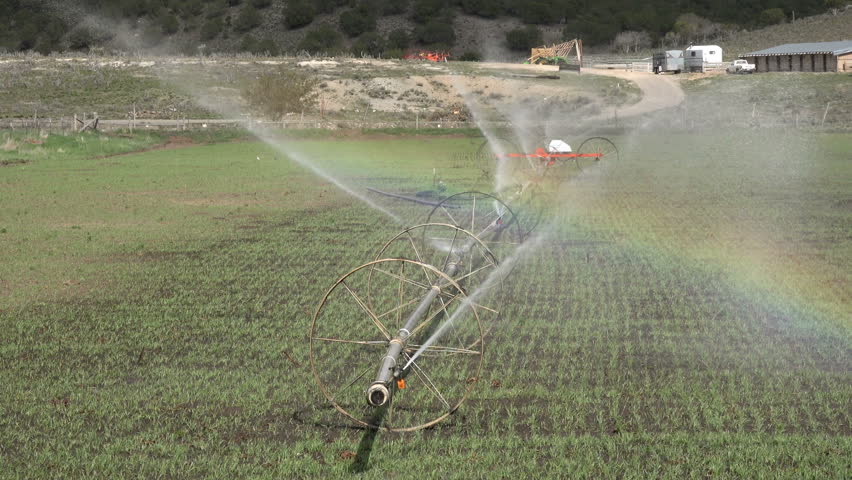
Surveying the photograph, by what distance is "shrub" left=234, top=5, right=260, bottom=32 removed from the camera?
364ft

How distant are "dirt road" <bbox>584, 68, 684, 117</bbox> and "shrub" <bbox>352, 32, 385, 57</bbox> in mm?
36619

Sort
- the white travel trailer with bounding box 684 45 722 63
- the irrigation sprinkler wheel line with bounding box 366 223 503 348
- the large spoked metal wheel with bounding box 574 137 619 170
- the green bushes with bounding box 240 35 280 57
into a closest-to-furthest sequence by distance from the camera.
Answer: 1. the irrigation sprinkler wheel line with bounding box 366 223 503 348
2. the large spoked metal wheel with bounding box 574 137 619 170
3. the white travel trailer with bounding box 684 45 722 63
4. the green bushes with bounding box 240 35 280 57

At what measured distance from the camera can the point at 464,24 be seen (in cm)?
11938

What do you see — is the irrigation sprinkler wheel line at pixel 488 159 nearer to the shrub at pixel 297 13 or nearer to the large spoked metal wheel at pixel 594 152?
the large spoked metal wheel at pixel 594 152

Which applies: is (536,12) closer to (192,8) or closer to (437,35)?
(437,35)

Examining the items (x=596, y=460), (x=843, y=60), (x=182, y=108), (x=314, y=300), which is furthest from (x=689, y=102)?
(x=596, y=460)

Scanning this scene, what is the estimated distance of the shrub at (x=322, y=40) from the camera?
10851 cm

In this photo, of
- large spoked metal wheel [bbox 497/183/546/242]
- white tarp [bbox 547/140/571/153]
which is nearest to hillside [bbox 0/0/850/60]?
white tarp [bbox 547/140/571/153]

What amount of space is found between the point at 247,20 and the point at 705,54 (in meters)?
54.2

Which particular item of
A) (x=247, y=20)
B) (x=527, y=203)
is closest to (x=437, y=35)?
(x=247, y=20)

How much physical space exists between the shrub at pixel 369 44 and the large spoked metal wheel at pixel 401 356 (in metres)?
98.7

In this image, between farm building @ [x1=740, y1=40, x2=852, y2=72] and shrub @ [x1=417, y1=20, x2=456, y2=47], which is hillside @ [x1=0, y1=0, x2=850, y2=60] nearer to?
shrub @ [x1=417, y1=20, x2=456, y2=47]

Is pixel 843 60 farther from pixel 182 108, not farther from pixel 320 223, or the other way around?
pixel 320 223

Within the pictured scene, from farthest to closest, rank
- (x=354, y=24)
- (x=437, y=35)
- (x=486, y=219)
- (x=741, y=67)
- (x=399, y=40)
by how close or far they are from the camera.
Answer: (x=354, y=24) → (x=399, y=40) → (x=437, y=35) → (x=741, y=67) → (x=486, y=219)
